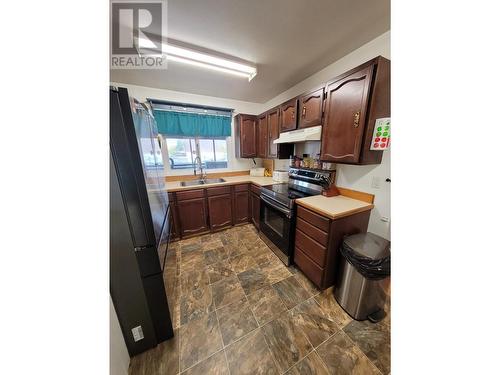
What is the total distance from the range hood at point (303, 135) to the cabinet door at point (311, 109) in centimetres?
7

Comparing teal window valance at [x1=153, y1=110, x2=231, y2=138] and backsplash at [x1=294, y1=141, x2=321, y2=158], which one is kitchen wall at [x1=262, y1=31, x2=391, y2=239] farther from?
teal window valance at [x1=153, y1=110, x2=231, y2=138]

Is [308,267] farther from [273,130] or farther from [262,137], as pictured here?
[262,137]

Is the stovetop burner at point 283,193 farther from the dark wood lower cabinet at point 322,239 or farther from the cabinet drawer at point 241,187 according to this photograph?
the cabinet drawer at point 241,187

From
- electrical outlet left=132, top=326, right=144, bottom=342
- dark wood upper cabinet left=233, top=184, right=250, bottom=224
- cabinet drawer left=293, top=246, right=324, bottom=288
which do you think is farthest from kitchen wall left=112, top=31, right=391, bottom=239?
electrical outlet left=132, top=326, right=144, bottom=342

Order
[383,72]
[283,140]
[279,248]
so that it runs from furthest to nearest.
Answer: [283,140]
[279,248]
[383,72]

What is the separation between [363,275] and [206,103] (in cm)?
315

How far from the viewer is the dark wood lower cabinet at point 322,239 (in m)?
1.44

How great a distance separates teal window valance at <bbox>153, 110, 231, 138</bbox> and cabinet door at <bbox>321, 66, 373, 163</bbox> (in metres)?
1.86

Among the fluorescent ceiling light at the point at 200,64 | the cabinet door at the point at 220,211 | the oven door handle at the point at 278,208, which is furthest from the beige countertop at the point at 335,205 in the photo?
the fluorescent ceiling light at the point at 200,64
